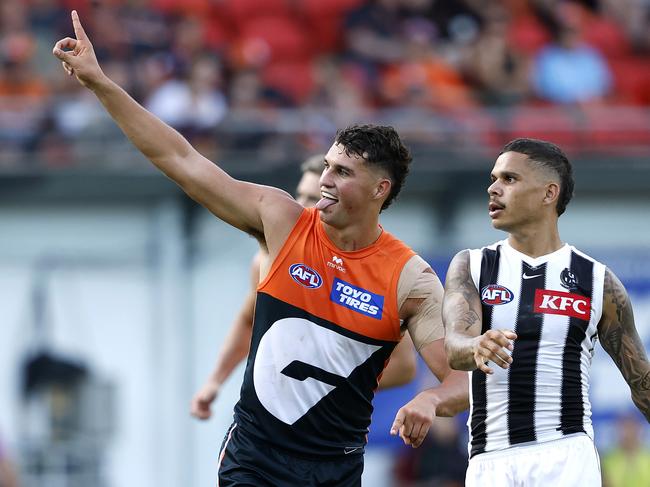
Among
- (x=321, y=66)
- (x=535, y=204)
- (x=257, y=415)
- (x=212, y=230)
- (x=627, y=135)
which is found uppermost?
(x=321, y=66)

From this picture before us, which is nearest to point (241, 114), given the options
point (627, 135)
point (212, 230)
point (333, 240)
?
point (212, 230)

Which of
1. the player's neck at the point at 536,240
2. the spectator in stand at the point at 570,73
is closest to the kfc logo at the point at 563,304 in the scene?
the player's neck at the point at 536,240

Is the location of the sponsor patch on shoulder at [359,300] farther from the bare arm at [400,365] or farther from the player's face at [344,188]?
the bare arm at [400,365]

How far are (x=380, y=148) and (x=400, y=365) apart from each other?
1.64 m

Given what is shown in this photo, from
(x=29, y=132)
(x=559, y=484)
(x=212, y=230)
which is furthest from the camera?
(x=212, y=230)

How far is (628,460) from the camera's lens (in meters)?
12.3

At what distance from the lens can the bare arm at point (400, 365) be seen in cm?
719

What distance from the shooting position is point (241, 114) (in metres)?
12.3

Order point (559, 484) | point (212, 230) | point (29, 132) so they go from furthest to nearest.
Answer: point (212, 230) → point (29, 132) → point (559, 484)

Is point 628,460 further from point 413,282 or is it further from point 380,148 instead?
point 380,148

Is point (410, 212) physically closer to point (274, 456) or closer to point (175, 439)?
point (175, 439)

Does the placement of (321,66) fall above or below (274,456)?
above

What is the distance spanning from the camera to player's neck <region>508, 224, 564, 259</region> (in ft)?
19.8

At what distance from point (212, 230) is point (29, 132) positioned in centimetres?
203
